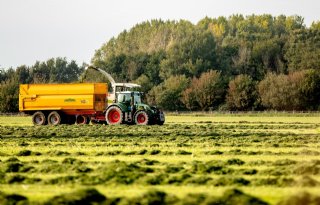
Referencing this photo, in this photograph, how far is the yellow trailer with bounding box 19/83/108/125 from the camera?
56406mm

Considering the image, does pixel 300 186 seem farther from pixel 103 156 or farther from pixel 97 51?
pixel 97 51

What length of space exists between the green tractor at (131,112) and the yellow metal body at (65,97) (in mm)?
3278

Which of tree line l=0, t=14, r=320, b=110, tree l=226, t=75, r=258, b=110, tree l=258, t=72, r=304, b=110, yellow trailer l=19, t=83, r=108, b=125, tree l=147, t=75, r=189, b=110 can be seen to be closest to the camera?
yellow trailer l=19, t=83, r=108, b=125

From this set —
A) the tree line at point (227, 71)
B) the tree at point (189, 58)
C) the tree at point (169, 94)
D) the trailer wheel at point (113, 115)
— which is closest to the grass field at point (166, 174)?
the trailer wheel at point (113, 115)

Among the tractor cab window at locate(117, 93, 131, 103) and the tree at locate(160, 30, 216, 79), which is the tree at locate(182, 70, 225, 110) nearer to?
the tree at locate(160, 30, 216, 79)

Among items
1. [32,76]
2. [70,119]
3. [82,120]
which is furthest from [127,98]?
[32,76]

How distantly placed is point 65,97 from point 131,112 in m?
6.79

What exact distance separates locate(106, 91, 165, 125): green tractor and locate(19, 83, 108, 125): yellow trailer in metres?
2.82

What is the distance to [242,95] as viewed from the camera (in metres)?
106

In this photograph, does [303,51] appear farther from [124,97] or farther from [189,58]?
[124,97]

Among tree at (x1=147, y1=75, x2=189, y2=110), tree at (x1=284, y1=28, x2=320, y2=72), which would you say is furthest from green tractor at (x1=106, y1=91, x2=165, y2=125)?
tree at (x1=284, y1=28, x2=320, y2=72)

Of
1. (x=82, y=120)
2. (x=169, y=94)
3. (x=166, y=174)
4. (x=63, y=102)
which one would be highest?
(x=169, y=94)

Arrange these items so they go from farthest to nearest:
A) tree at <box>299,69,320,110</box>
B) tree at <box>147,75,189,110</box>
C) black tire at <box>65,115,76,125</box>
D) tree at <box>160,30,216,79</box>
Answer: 1. tree at <box>160,30,216,79</box>
2. tree at <box>147,75,189,110</box>
3. tree at <box>299,69,320,110</box>
4. black tire at <box>65,115,76,125</box>

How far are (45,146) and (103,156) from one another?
578 centimetres
